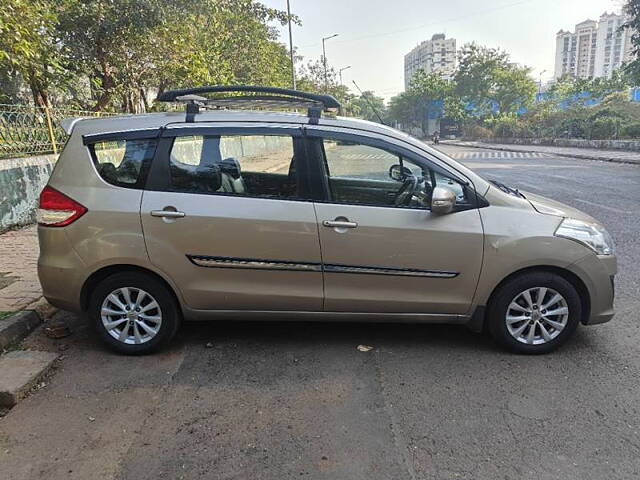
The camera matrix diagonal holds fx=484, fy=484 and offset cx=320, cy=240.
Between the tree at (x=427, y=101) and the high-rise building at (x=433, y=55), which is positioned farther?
the high-rise building at (x=433, y=55)

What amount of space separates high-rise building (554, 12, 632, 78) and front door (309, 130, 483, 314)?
310ft

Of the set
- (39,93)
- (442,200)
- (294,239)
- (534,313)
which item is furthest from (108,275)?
(39,93)

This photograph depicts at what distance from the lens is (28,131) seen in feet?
25.6

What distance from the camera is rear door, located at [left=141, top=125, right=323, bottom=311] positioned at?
342 centimetres

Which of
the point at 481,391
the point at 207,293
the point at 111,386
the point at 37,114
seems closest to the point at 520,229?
the point at 481,391

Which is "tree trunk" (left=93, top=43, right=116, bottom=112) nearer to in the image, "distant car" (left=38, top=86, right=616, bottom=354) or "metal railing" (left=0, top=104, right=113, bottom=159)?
"metal railing" (left=0, top=104, right=113, bottom=159)

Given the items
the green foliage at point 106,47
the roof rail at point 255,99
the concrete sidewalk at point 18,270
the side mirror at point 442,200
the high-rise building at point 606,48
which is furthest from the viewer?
the high-rise building at point 606,48

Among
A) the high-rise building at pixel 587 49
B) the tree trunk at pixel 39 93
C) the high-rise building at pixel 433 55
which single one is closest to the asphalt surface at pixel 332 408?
the tree trunk at pixel 39 93

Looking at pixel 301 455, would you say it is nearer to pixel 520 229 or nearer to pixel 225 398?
pixel 225 398

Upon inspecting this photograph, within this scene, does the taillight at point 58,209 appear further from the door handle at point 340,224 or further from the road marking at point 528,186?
the road marking at point 528,186

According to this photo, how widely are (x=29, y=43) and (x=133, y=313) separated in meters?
5.91

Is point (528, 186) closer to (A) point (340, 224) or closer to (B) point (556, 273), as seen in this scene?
(B) point (556, 273)

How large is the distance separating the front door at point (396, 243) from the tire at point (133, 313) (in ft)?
3.95

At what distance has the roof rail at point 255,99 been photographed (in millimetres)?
3705
